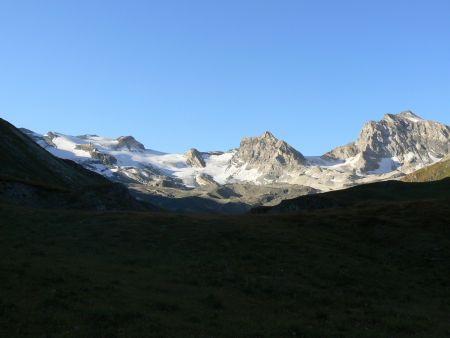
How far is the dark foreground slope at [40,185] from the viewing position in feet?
303

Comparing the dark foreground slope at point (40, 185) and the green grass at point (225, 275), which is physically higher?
the dark foreground slope at point (40, 185)

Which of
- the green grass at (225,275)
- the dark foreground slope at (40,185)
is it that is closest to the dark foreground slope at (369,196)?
the dark foreground slope at (40,185)

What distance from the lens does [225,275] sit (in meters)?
36.7

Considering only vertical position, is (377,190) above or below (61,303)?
above

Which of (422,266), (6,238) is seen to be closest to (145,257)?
(6,238)

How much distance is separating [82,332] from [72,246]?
26.2 meters

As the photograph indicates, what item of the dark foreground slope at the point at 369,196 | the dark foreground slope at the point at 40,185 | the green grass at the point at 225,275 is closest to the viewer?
the green grass at the point at 225,275

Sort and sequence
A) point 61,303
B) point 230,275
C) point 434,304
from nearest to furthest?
1. point 61,303
2. point 434,304
3. point 230,275

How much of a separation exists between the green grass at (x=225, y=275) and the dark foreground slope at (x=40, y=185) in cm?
3278

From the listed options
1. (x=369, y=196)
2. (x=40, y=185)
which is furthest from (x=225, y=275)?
(x=369, y=196)

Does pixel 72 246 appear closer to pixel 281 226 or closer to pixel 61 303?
pixel 61 303

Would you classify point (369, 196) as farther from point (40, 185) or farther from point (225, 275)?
point (225, 275)

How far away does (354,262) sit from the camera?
1754 inches

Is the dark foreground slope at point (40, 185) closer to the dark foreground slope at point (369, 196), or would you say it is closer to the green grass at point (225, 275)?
the green grass at point (225, 275)
